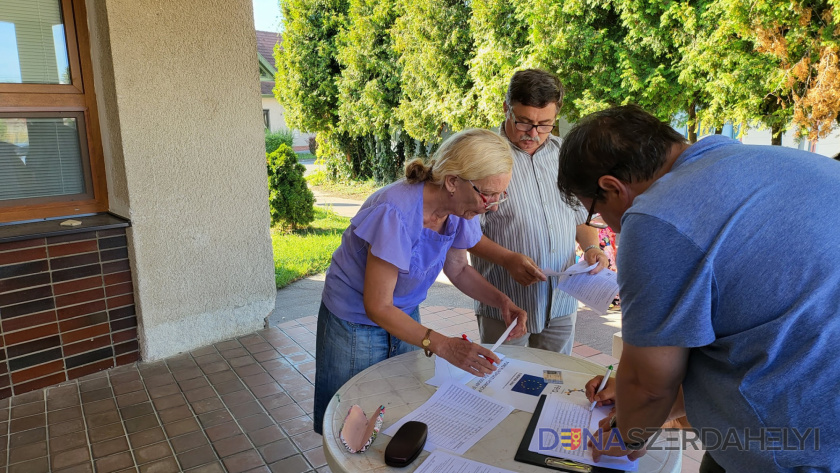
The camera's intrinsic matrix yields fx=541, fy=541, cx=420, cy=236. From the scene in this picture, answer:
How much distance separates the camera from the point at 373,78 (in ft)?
46.1

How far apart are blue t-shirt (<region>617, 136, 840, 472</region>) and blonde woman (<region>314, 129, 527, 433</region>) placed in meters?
0.70

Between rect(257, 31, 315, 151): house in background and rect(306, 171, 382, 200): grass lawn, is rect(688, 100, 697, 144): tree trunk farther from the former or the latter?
rect(257, 31, 315, 151): house in background

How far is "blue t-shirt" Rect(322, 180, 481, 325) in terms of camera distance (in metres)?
1.62

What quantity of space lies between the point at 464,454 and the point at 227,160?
10.3 ft

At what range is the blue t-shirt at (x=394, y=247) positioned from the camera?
5.30 feet

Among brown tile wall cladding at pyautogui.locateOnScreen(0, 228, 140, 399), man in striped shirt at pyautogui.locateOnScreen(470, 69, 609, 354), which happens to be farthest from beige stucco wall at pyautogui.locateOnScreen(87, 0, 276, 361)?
man in striped shirt at pyautogui.locateOnScreen(470, 69, 609, 354)

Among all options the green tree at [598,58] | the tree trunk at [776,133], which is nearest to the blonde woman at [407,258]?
the tree trunk at [776,133]

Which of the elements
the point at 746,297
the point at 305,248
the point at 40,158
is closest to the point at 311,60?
the point at 305,248

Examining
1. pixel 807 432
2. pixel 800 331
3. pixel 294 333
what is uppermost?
pixel 800 331

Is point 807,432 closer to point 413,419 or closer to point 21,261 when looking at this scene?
point 413,419

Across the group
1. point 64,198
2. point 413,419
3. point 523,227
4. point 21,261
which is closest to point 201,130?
point 64,198

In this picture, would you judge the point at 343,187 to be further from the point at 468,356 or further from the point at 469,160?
the point at 468,356

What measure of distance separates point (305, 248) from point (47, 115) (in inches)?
163

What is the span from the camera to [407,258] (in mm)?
1622
